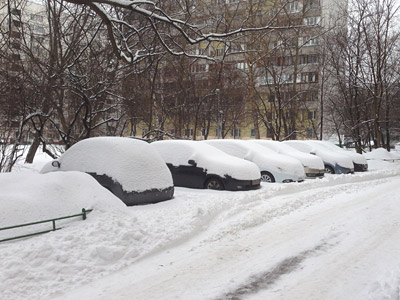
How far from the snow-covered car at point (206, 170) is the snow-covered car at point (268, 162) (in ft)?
5.81

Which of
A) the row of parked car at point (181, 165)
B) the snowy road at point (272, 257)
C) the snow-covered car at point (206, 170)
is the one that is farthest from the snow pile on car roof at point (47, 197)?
the snow-covered car at point (206, 170)

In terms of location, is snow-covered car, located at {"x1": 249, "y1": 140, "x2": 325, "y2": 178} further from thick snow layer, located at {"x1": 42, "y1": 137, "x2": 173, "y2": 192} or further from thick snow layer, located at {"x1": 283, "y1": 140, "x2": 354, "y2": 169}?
thick snow layer, located at {"x1": 42, "y1": 137, "x2": 173, "y2": 192}

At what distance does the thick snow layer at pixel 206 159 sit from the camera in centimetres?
1041

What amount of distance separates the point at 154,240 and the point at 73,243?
130cm

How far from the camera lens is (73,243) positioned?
191 inches

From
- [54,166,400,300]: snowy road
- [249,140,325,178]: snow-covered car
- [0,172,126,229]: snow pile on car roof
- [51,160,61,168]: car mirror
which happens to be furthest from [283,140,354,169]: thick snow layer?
[0,172,126,229]: snow pile on car roof

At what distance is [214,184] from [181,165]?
3.88 feet

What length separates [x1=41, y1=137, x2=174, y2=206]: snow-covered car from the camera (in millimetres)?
7625

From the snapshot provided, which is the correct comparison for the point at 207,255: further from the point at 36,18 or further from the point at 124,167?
the point at 36,18

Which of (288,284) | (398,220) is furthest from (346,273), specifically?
(398,220)

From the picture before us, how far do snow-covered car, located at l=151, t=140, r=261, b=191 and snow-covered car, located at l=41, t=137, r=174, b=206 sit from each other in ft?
6.57

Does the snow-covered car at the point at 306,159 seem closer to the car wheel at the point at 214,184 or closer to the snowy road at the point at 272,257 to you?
the car wheel at the point at 214,184

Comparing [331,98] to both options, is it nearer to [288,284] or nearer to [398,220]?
[398,220]

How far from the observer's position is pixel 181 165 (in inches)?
421
